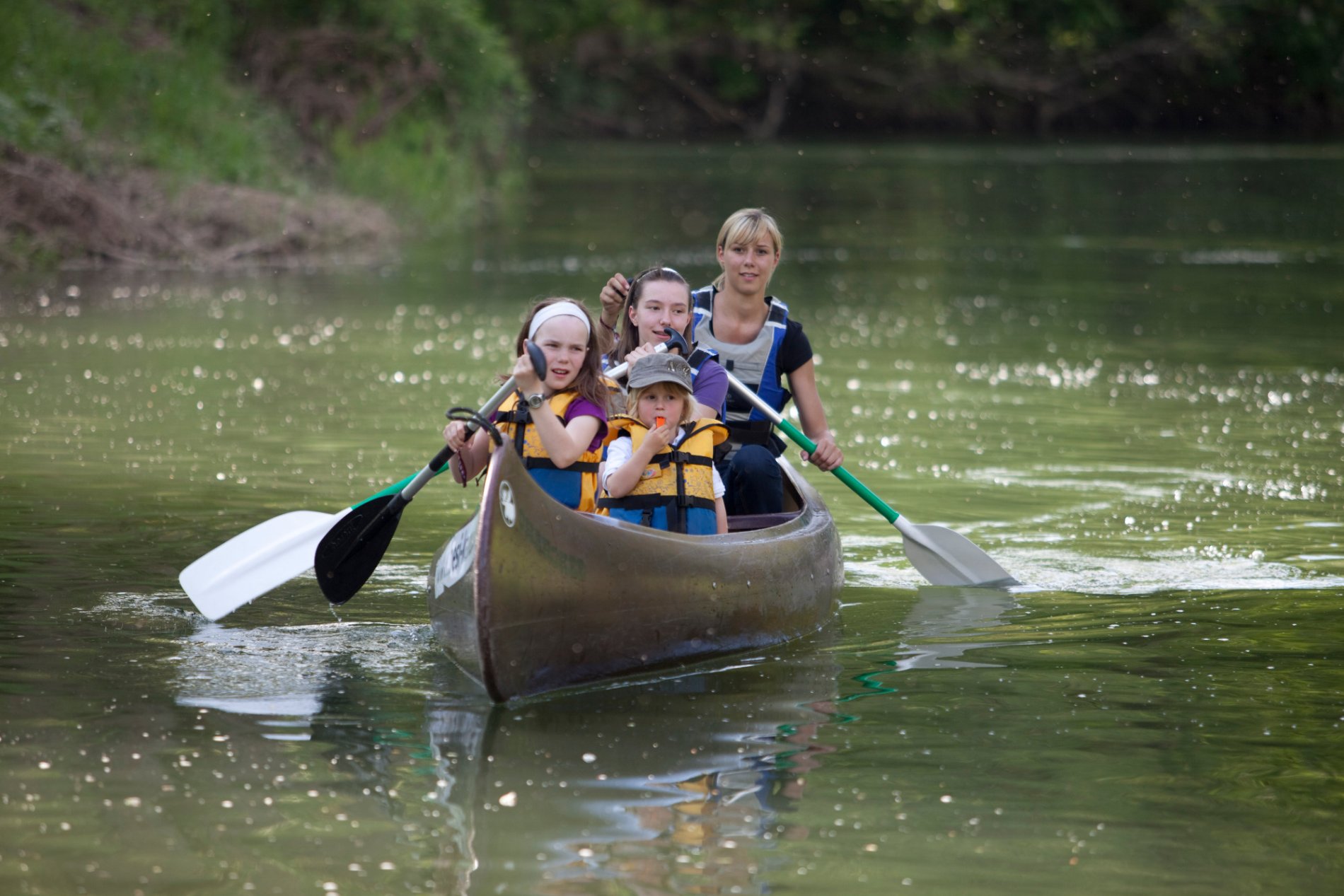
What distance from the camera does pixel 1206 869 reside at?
3965 mm

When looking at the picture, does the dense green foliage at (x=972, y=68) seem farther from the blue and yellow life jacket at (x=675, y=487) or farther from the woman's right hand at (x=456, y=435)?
the woman's right hand at (x=456, y=435)

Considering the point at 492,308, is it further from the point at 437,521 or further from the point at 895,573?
the point at 895,573

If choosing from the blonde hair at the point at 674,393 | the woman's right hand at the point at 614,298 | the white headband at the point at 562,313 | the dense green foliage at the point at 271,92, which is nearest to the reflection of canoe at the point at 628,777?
Answer: the blonde hair at the point at 674,393

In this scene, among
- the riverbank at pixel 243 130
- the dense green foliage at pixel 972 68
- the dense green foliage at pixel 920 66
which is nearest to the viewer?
the riverbank at pixel 243 130

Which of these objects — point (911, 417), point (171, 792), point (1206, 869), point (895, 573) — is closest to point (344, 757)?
point (171, 792)

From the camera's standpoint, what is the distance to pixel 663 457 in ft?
18.5

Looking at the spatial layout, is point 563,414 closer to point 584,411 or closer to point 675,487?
point 584,411

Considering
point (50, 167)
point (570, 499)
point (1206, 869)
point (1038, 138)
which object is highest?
point (1038, 138)

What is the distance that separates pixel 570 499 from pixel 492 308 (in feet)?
31.2

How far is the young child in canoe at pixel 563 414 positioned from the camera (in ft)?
17.8

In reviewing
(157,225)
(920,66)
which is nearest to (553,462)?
(157,225)

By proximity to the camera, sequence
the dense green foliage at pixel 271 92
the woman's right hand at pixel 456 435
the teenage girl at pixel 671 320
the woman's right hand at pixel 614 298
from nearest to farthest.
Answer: the woman's right hand at pixel 456 435 → the teenage girl at pixel 671 320 → the woman's right hand at pixel 614 298 → the dense green foliage at pixel 271 92

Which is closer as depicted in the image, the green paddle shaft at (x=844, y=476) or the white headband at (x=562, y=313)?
the white headband at (x=562, y=313)

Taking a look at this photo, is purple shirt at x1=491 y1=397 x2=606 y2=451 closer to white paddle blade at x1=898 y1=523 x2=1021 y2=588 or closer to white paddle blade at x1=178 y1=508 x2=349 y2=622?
white paddle blade at x1=178 y1=508 x2=349 y2=622
